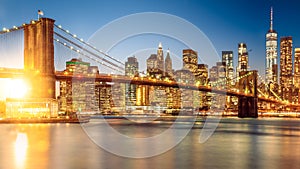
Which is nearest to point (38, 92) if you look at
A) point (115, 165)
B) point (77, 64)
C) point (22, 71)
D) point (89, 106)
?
point (22, 71)

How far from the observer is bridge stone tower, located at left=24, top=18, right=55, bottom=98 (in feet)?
148

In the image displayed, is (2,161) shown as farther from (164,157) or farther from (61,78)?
(61,78)

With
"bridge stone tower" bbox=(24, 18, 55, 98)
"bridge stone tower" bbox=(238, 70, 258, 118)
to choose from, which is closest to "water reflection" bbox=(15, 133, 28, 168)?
"bridge stone tower" bbox=(24, 18, 55, 98)

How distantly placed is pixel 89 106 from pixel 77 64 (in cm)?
4719

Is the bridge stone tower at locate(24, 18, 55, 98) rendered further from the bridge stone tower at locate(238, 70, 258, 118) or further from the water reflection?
the bridge stone tower at locate(238, 70, 258, 118)

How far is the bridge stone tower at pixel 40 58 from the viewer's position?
4506 centimetres

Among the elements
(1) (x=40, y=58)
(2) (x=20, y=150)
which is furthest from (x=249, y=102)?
(2) (x=20, y=150)

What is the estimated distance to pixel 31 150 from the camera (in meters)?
21.9

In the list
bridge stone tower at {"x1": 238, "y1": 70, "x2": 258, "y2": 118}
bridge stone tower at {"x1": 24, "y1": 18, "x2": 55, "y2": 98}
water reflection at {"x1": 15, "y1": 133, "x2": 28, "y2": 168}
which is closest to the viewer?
water reflection at {"x1": 15, "y1": 133, "x2": 28, "y2": 168}

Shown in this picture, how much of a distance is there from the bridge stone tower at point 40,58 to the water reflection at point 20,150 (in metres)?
17.1

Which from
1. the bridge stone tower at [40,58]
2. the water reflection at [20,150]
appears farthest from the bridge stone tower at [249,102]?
the water reflection at [20,150]

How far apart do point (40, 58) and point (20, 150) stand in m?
25.6

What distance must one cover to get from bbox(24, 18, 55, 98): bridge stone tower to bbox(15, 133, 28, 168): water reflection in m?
17.1

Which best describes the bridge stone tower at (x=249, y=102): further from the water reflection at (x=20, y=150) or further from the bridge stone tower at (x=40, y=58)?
the water reflection at (x=20, y=150)
